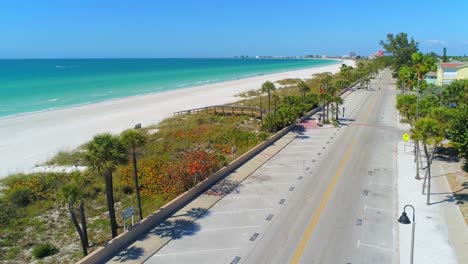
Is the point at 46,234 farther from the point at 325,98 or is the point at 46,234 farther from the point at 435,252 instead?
the point at 325,98

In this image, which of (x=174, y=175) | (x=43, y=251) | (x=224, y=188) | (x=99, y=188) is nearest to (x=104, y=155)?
(x=43, y=251)

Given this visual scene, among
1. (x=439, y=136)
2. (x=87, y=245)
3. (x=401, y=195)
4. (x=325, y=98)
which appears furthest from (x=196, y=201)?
(x=325, y=98)

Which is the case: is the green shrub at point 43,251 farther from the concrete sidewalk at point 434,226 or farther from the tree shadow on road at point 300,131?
the tree shadow on road at point 300,131

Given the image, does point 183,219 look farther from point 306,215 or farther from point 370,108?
point 370,108

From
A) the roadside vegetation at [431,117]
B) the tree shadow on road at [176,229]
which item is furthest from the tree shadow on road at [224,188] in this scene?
the roadside vegetation at [431,117]

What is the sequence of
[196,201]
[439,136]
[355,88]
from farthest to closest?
1. [355,88]
2. [196,201]
3. [439,136]

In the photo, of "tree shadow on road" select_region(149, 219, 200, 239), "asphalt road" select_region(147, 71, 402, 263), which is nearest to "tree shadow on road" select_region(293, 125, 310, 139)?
"asphalt road" select_region(147, 71, 402, 263)

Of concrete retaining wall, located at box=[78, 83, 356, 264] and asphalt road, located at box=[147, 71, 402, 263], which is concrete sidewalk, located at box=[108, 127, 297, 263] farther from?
asphalt road, located at box=[147, 71, 402, 263]
